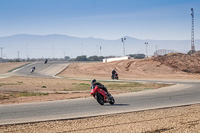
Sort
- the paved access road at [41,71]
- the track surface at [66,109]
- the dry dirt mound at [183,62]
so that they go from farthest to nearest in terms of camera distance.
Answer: the dry dirt mound at [183,62] < the paved access road at [41,71] < the track surface at [66,109]

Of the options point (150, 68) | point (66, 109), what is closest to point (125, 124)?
point (66, 109)

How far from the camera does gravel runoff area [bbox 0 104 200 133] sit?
1095cm

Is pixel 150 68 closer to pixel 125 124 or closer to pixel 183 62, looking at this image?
pixel 183 62

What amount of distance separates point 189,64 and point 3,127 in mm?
62472

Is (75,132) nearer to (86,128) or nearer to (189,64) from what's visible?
(86,128)

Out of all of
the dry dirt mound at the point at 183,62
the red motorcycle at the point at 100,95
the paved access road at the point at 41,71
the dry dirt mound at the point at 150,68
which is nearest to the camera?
the red motorcycle at the point at 100,95

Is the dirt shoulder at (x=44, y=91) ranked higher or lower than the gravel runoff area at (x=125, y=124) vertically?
higher

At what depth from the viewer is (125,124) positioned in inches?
471

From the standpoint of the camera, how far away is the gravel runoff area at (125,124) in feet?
35.9

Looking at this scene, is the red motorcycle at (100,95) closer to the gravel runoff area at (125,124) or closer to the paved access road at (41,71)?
the gravel runoff area at (125,124)

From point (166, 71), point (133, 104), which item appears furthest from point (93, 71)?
point (133, 104)

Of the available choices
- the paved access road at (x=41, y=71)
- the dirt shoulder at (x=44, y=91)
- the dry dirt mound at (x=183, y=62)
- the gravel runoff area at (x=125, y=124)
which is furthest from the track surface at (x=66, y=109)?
the dry dirt mound at (x=183, y=62)

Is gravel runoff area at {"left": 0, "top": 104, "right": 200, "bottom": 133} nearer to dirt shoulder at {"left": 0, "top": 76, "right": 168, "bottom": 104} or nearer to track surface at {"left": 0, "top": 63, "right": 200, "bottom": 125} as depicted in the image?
track surface at {"left": 0, "top": 63, "right": 200, "bottom": 125}

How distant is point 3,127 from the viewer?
11531 millimetres
